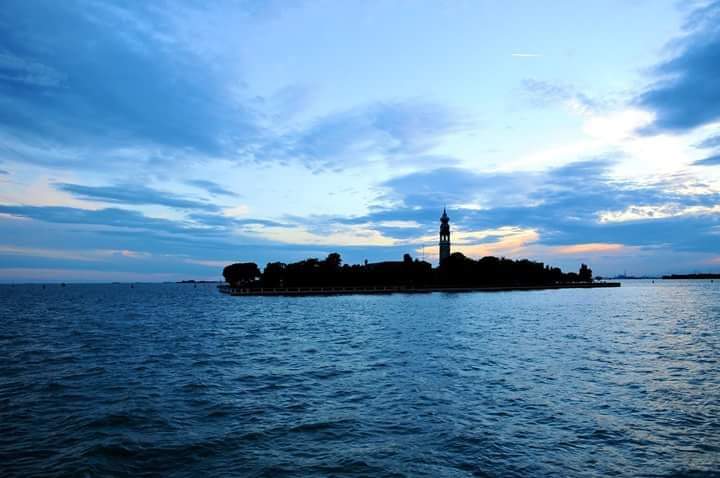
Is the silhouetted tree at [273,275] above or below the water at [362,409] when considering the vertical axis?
above

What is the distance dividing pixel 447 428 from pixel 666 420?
8557 millimetres

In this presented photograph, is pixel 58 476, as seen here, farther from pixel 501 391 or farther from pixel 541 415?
pixel 501 391

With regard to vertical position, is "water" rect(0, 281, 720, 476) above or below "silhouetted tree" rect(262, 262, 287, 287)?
below

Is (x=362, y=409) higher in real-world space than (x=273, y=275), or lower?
lower

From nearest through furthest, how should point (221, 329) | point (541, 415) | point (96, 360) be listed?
1. point (541, 415)
2. point (96, 360)
3. point (221, 329)

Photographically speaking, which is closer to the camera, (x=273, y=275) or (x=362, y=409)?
(x=362, y=409)

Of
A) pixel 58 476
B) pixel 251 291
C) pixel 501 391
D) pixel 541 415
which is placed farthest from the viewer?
pixel 251 291

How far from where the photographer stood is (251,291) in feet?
555

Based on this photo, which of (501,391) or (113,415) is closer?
(113,415)

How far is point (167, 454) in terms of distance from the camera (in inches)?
561

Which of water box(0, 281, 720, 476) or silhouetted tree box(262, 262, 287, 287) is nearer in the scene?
water box(0, 281, 720, 476)

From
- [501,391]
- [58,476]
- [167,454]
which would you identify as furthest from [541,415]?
[58,476]

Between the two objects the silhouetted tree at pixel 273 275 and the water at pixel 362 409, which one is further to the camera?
the silhouetted tree at pixel 273 275

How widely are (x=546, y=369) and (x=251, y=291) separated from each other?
150261mm
